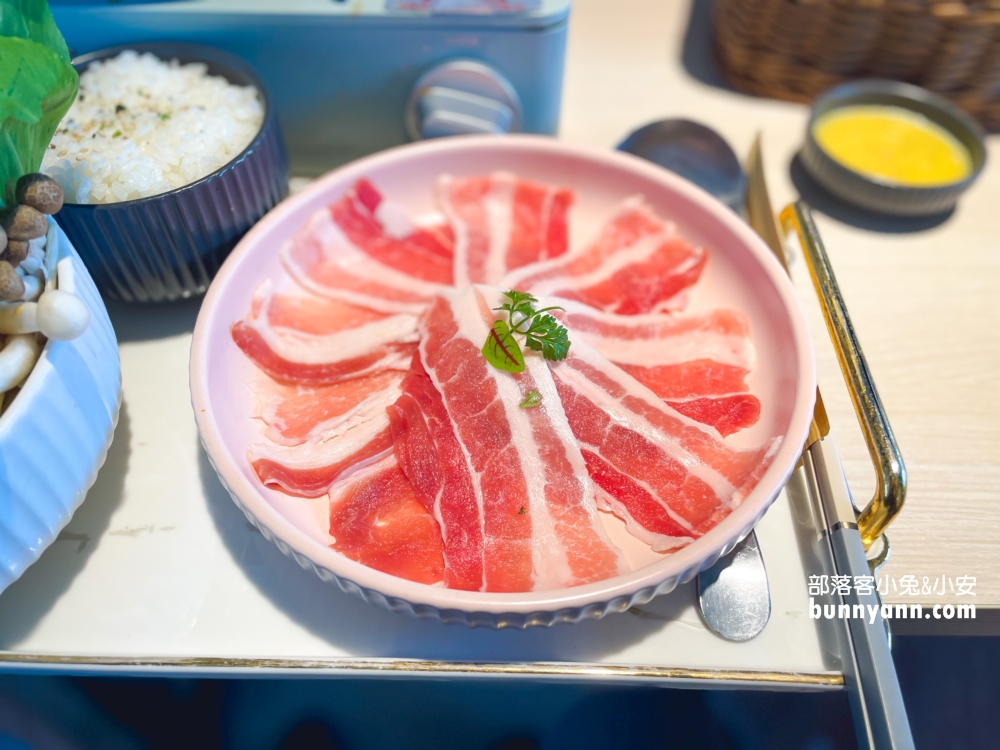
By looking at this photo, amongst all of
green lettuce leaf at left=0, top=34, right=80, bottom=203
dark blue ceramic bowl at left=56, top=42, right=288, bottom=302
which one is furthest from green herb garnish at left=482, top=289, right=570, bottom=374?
green lettuce leaf at left=0, top=34, right=80, bottom=203

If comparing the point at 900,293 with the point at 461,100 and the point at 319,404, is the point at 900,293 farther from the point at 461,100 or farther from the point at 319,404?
the point at 319,404

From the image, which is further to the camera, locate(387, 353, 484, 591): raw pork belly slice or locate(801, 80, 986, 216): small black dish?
locate(801, 80, 986, 216): small black dish

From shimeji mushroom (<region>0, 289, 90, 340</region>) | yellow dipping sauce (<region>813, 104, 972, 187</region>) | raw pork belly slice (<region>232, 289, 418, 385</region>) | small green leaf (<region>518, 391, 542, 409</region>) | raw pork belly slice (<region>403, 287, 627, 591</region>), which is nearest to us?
shimeji mushroom (<region>0, 289, 90, 340</region>)

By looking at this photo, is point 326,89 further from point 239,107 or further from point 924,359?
point 924,359

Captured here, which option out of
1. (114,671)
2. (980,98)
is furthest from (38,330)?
(980,98)

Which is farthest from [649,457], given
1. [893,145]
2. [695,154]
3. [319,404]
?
[893,145]

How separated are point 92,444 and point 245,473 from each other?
194 mm

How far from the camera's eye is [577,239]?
1329mm

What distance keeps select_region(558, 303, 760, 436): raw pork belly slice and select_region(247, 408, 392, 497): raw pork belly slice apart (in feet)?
1.16

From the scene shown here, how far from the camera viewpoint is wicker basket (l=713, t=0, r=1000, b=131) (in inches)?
58.0

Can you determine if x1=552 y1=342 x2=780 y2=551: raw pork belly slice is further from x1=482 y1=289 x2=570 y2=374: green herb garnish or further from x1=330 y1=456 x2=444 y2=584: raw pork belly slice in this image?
x1=330 y1=456 x2=444 y2=584: raw pork belly slice

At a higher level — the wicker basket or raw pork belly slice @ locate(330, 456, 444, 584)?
the wicker basket

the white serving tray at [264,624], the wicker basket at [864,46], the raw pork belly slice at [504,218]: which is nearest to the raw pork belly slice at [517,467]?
the white serving tray at [264,624]

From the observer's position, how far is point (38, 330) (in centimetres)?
73
